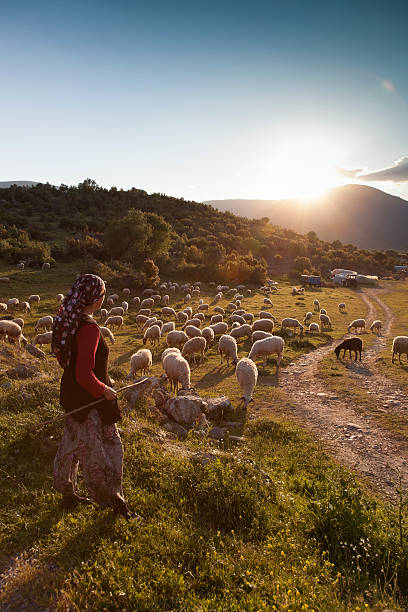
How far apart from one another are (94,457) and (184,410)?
4314 millimetres

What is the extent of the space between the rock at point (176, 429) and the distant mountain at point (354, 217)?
144 meters

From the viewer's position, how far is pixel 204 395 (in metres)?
10.9

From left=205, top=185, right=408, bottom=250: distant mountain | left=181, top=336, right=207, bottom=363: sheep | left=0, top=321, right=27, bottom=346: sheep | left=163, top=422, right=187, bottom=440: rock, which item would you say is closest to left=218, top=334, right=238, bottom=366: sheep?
left=181, top=336, right=207, bottom=363: sheep

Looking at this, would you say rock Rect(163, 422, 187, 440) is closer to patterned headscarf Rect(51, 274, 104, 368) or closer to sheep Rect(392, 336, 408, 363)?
patterned headscarf Rect(51, 274, 104, 368)

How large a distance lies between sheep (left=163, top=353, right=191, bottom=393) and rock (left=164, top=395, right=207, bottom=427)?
2118 mm

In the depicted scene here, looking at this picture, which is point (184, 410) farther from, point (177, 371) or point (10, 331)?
point (10, 331)

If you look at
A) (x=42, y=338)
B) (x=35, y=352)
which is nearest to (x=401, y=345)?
(x=35, y=352)

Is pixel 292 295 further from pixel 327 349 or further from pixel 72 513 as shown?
pixel 72 513

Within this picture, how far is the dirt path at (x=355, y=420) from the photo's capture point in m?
7.01

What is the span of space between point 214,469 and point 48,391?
3.92 meters

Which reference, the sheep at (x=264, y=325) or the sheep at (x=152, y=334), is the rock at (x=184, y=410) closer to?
the sheep at (x=152, y=334)

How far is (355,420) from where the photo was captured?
9.27 meters

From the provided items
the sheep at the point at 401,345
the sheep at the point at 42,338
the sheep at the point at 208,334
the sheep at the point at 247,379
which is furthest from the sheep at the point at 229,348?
the sheep at the point at 42,338

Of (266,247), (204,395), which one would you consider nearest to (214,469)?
(204,395)
